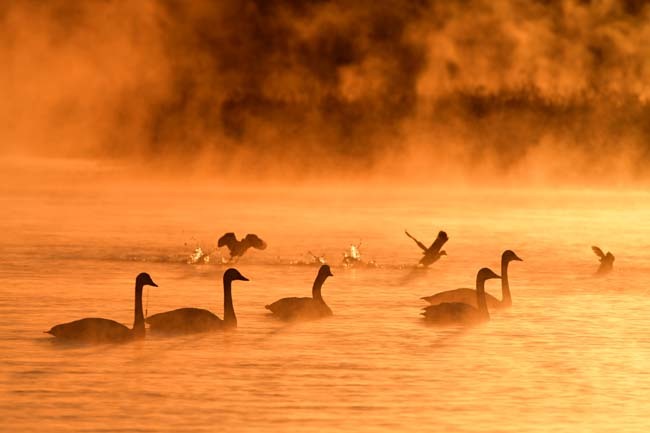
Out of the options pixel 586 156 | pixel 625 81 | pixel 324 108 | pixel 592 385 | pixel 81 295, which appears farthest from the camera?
pixel 324 108

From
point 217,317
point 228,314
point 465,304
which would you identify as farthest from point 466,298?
point 217,317

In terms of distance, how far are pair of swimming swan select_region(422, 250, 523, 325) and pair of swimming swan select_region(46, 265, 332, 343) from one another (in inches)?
78.2

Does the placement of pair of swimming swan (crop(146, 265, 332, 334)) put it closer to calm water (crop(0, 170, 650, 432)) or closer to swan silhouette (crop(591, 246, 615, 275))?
calm water (crop(0, 170, 650, 432))

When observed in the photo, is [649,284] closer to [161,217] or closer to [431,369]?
[431,369]

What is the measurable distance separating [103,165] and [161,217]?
6807cm

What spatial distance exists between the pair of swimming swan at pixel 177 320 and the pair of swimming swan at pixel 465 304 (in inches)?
78.2

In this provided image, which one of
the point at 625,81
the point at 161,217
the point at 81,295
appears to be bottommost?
the point at 81,295

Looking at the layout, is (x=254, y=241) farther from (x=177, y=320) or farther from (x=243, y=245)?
(x=177, y=320)

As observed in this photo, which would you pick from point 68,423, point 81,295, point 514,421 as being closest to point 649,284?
point 81,295

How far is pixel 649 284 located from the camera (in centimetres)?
3641

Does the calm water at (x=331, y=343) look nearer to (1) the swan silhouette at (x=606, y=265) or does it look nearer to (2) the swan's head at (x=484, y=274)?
(1) the swan silhouette at (x=606, y=265)

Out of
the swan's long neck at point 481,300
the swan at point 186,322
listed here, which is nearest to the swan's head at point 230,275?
the swan at point 186,322

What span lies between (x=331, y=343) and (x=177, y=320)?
2627 millimetres

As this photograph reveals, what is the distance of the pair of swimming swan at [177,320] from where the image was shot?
85.3 feet
